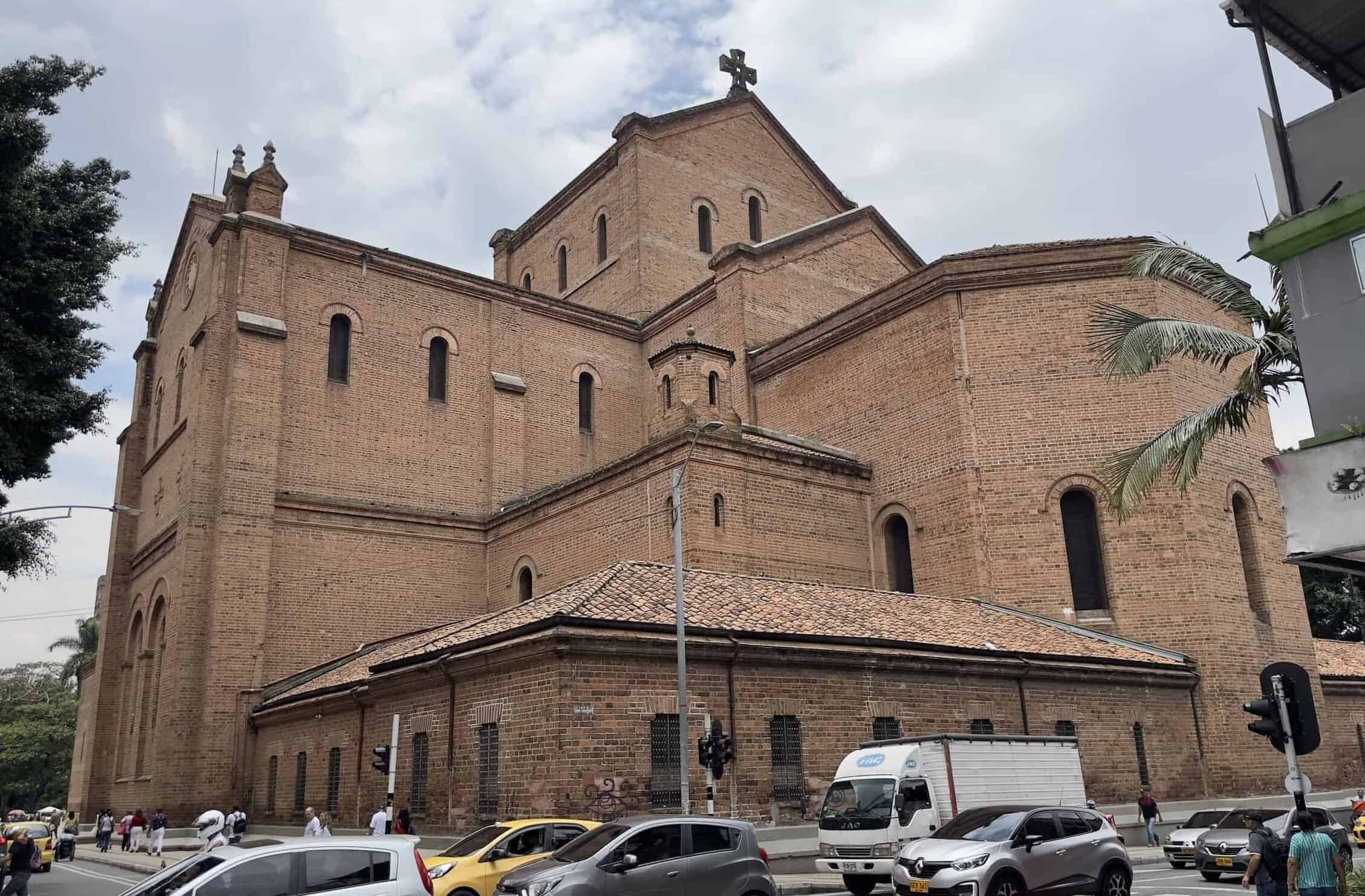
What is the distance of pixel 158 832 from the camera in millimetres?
24391

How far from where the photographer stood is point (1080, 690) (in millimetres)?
22281

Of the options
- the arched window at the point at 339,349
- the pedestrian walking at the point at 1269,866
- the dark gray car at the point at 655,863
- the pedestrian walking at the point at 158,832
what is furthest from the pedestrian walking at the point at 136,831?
the pedestrian walking at the point at 1269,866

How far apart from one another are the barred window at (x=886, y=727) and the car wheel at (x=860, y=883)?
4.40 metres

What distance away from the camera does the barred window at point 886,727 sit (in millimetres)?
19531

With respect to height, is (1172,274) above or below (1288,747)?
above

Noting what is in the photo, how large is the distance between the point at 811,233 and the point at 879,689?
60.2 ft

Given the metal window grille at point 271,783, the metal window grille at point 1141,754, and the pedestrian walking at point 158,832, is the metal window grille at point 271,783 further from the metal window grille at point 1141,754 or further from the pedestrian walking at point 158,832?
the metal window grille at point 1141,754

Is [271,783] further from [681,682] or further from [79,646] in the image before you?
[79,646]

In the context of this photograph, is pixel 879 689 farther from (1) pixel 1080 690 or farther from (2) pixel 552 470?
(2) pixel 552 470

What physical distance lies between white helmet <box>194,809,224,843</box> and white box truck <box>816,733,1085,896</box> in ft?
34.8

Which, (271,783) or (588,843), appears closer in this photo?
(588,843)

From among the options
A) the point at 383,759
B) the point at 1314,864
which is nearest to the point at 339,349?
the point at 383,759

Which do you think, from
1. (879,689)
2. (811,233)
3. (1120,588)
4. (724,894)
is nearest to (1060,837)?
(724,894)

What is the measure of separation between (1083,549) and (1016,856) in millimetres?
14411
